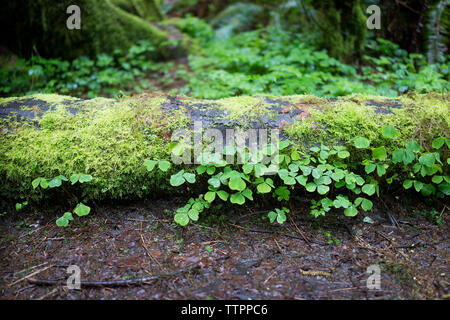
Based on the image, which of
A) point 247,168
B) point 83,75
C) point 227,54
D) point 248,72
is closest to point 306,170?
point 247,168

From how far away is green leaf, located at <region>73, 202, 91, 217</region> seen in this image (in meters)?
2.29

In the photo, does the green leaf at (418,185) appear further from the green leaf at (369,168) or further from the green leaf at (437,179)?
the green leaf at (369,168)

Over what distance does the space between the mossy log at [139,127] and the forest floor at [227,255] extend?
1.10ft

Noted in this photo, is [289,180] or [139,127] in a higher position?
[139,127]

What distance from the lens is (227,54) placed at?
4805 millimetres

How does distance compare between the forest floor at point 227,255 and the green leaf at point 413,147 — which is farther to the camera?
the green leaf at point 413,147

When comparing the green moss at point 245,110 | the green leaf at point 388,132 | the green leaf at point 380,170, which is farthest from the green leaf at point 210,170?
the green leaf at point 388,132

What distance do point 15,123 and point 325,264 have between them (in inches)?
111

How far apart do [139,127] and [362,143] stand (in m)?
1.87

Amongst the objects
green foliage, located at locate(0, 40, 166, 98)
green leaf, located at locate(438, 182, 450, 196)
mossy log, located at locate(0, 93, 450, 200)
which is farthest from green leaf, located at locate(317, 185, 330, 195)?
green foliage, located at locate(0, 40, 166, 98)

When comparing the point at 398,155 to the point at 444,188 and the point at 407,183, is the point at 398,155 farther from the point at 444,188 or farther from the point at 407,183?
the point at 444,188

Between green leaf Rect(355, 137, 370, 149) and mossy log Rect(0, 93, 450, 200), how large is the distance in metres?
0.14

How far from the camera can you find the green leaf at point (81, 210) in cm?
229

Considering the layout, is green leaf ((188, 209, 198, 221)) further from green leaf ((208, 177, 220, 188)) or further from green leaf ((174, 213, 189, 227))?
green leaf ((208, 177, 220, 188))
